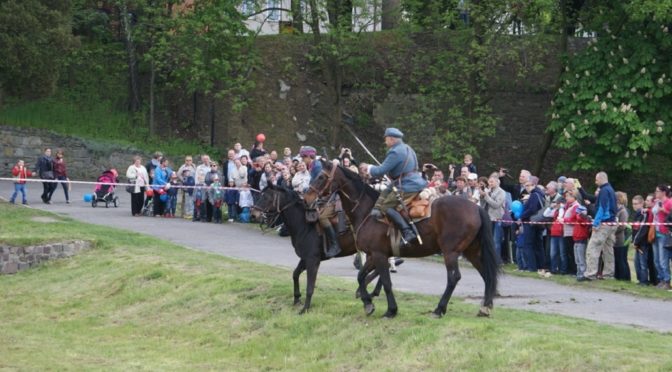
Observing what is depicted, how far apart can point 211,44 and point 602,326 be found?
29.5 m

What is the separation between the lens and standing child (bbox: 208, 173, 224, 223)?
33.5m

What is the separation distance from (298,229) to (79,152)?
27.1m

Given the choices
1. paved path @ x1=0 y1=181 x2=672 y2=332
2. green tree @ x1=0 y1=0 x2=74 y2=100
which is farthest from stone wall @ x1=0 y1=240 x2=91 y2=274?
green tree @ x1=0 y1=0 x2=74 y2=100

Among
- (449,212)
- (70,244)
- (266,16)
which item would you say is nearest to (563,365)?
(449,212)

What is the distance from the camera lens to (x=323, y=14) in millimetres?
43219

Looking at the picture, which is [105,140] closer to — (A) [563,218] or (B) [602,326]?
(A) [563,218]

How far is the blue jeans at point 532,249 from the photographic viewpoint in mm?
25016

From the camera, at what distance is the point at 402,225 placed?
56.0ft

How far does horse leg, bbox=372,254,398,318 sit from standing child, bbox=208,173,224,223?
16491 mm

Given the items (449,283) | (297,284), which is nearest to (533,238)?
(297,284)

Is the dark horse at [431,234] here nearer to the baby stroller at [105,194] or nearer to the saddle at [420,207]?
the saddle at [420,207]

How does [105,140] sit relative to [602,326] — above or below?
above

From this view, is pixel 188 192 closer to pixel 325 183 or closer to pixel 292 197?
pixel 292 197

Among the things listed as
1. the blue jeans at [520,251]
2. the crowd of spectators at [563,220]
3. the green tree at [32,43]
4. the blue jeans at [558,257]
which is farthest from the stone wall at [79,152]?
the blue jeans at [558,257]
